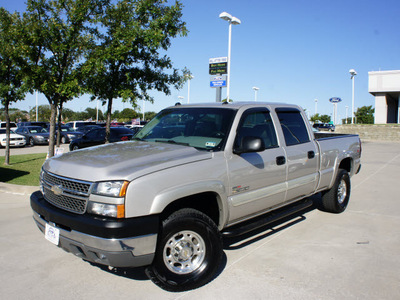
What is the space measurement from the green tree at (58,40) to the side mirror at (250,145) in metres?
5.91

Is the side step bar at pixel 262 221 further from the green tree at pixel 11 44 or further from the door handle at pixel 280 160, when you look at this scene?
the green tree at pixel 11 44

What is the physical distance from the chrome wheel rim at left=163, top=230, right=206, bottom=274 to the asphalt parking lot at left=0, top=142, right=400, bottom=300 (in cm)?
24

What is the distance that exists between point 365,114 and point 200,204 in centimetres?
9669

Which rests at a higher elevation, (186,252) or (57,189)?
(57,189)

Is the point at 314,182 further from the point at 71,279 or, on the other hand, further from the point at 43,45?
the point at 43,45

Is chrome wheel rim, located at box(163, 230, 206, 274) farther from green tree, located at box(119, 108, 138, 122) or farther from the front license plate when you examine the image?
green tree, located at box(119, 108, 138, 122)

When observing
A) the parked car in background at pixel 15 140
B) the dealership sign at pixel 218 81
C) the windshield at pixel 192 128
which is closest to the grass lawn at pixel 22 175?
the windshield at pixel 192 128

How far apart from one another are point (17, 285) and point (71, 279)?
1.68 feet

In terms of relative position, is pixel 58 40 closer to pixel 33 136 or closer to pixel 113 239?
pixel 113 239

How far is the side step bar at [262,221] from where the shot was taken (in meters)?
3.90

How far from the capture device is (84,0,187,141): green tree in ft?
28.2

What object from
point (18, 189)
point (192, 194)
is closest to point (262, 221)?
point (192, 194)

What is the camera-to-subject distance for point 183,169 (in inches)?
134

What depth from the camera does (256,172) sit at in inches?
162
